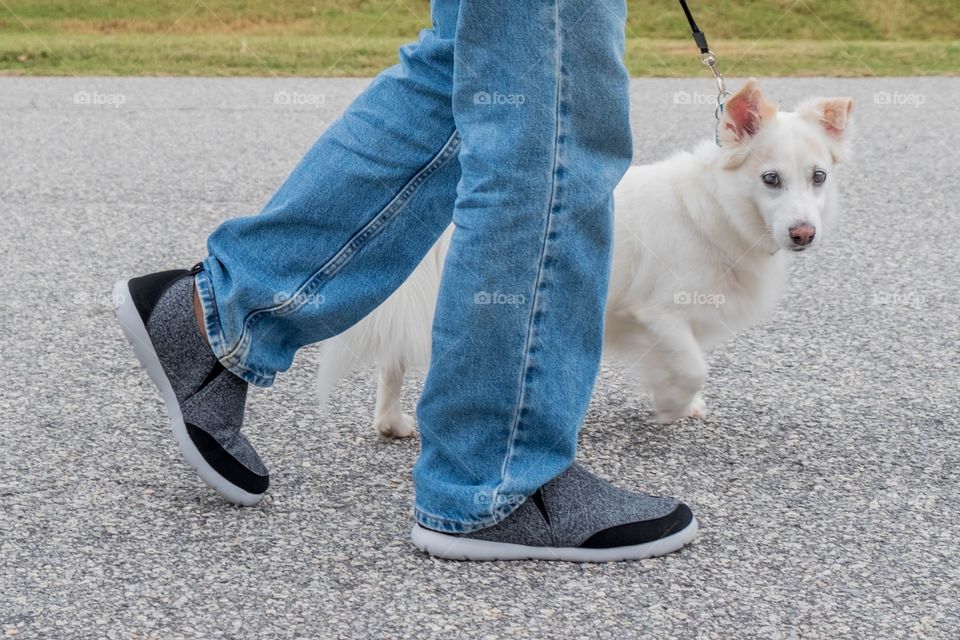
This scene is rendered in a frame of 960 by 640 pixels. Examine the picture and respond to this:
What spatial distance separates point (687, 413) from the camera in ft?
9.57

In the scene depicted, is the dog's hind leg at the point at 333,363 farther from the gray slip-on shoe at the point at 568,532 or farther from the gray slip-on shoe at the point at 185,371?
the gray slip-on shoe at the point at 568,532

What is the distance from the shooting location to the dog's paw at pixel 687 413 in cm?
Answer: 286

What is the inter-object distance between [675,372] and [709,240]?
346mm

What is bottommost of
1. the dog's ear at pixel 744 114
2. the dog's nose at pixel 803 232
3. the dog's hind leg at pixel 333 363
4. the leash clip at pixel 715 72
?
the dog's hind leg at pixel 333 363

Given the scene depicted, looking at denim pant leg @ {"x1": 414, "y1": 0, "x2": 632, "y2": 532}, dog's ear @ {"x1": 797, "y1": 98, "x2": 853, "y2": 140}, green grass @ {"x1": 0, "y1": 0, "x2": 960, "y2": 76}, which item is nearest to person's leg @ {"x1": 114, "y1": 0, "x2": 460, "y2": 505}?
denim pant leg @ {"x1": 414, "y1": 0, "x2": 632, "y2": 532}

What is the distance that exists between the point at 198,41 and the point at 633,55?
5191 millimetres

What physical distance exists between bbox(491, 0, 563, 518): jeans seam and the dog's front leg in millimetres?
929

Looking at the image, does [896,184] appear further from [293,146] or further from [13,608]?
[13,608]

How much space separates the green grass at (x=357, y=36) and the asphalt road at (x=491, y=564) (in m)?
7.70

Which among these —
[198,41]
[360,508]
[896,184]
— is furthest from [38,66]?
[360,508]

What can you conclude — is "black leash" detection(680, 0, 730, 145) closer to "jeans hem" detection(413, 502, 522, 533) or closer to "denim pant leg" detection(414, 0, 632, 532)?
"denim pant leg" detection(414, 0, 632, 532)

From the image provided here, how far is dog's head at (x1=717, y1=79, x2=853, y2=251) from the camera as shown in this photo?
2.80 meters

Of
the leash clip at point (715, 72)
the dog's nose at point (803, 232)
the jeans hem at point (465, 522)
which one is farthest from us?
the dog's nose at point (803, 232)

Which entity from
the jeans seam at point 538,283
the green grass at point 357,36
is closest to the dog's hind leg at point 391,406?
the jeans seam at point 538,283
